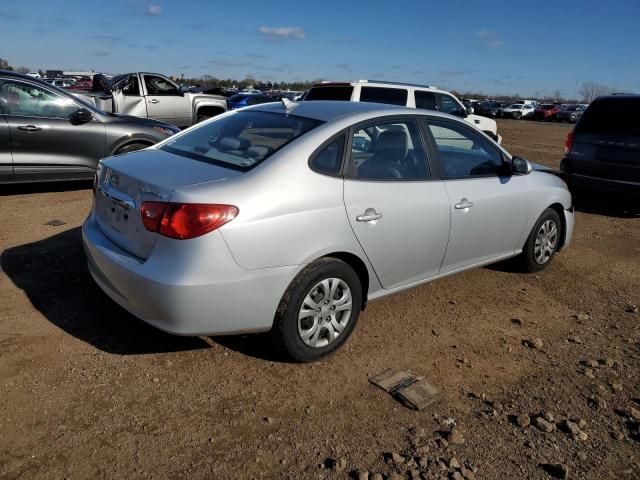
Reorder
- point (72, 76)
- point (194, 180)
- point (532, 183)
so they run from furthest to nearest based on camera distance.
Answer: point (72, 76)
point (532, 183)
point (194, 180)

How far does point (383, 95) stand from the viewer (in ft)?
33.8

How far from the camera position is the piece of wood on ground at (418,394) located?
313 centimetres

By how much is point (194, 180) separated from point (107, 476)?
1575 mm

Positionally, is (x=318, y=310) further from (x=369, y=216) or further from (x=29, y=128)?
(x=29, y=128)

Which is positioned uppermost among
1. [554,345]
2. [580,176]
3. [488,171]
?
[488,171]

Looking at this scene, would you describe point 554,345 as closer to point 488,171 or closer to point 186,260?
point 488,171

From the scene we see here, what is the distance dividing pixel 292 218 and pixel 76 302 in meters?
1.99

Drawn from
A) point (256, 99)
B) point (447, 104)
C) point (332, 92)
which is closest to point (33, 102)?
point (332, 92)

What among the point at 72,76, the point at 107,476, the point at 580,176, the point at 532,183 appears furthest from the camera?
the point at 72,76

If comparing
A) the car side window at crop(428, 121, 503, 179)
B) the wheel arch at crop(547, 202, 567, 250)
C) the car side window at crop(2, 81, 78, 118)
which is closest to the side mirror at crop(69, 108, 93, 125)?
the car side window at crop(2, 81, 78, 118)

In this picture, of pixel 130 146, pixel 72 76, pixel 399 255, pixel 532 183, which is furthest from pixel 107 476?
pixel 72 76

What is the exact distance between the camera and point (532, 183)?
494 cm

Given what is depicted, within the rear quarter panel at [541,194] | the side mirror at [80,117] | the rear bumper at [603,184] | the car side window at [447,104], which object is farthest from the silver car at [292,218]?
the car side window at [447,104]

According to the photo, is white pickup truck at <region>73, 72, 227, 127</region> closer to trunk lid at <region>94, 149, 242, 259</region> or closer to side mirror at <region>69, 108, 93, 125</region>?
side mirror at <region>69, 108, 93, 125</region>
